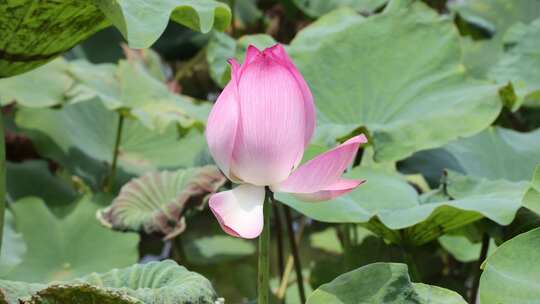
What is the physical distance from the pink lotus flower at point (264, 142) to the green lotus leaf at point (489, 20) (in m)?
1.35

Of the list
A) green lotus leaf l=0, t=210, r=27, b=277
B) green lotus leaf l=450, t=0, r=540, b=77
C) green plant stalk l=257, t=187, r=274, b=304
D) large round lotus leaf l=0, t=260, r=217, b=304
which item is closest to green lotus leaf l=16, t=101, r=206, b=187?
green lotus leaf l=0, t=210, r=27, b=277

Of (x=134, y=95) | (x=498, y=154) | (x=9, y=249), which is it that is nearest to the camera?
(x=9, y=249)

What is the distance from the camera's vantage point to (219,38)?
1.78 metres

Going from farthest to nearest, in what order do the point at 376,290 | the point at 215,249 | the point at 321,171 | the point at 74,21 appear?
the point at 215,249
the point at 74,21
the point at 376,290
the point at 321,171

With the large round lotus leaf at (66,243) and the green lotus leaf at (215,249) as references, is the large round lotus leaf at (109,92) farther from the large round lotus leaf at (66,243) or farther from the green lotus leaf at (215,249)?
the green lotus leaf at (215,249)

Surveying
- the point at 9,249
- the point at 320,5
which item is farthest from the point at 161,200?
the point at 320,5

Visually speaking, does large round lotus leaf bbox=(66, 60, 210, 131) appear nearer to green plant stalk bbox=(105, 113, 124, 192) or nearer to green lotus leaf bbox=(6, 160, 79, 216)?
green plant stalk bbox=(105, 113, 124, 192)

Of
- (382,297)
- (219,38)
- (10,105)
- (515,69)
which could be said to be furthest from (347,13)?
(382,297)

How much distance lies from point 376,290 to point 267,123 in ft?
0.63

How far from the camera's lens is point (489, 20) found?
7.36 feet

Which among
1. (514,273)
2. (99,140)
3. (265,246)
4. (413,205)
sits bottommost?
(99,140)

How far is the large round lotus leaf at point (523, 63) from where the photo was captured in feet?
5.86

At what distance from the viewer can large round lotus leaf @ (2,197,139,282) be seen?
1614 mm

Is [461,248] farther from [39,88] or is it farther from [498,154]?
[39,88]
